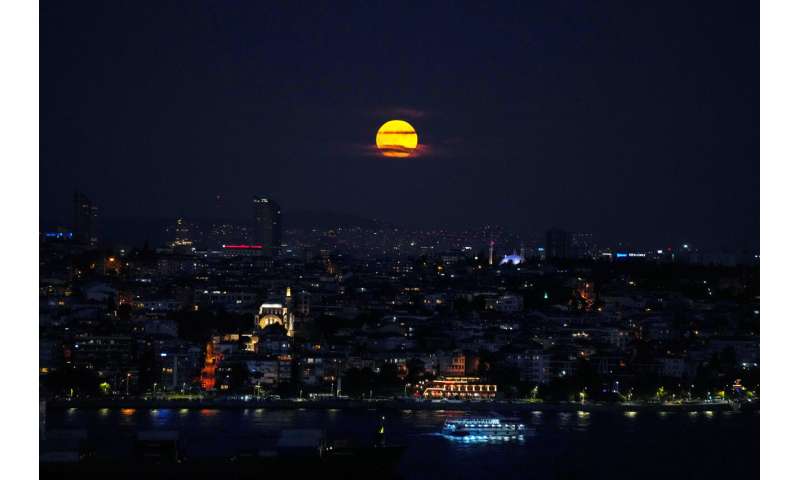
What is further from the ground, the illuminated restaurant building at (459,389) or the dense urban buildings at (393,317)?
the dense urban buildings at (393,317)

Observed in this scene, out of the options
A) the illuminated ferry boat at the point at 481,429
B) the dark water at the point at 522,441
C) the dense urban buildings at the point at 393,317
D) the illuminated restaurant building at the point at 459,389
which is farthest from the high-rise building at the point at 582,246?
the illuminated ferry boat at the point at 481,429

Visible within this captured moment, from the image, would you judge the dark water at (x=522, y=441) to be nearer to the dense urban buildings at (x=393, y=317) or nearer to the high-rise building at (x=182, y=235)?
the dense urban buildings at (x=393, y=317)

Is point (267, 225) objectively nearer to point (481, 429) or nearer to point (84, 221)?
point (84, 221)

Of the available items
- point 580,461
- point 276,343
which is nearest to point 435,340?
point 276,343
